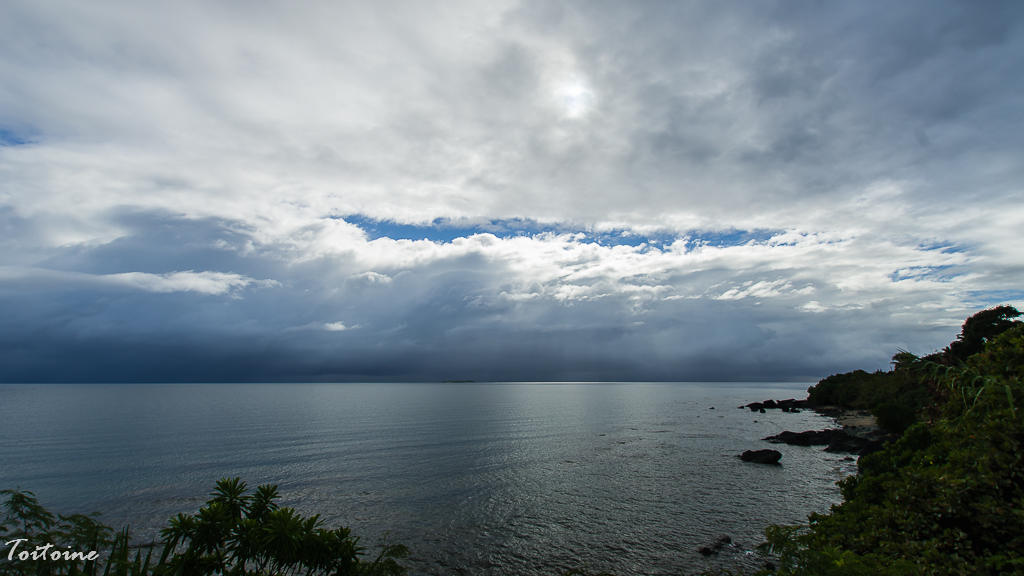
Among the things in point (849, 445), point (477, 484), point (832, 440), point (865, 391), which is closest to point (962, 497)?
point (477, 484)

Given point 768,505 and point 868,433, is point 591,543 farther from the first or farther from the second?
point 868,433

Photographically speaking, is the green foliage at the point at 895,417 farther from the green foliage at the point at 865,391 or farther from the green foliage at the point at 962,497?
the green foliage at the point at 962,497

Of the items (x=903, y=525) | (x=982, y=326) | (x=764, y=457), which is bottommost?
(x=764, y=457)

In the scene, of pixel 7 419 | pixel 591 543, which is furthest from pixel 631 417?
pixel 7 419

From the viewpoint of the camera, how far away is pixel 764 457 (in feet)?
160

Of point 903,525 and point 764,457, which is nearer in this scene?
point 903,525

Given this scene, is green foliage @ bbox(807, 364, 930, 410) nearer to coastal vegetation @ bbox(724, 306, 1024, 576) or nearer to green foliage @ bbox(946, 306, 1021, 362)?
green foliage @ bbox(946, 306, 1021, 362)

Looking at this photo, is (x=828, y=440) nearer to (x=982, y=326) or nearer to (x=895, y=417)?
(x=895, y=417)

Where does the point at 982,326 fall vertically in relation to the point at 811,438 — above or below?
above

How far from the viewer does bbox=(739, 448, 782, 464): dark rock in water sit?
159 ft

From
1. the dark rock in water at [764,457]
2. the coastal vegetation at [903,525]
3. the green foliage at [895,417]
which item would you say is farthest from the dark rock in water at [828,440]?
the coastal vegetation at [903,525]

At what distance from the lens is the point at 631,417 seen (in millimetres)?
106875

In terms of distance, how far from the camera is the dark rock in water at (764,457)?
48438 millimetres

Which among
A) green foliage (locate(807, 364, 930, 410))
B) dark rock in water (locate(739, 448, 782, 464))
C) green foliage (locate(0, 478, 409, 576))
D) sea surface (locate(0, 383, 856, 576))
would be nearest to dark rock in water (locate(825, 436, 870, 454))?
sea surface (locate(0, 383, 856, 576))
